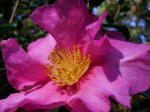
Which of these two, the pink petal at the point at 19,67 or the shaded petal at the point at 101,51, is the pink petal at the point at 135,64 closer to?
the shaded petal at the point at 101,51

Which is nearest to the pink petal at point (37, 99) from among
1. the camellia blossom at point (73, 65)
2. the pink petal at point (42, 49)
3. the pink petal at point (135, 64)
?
the camellia blossom at point (73, 65)

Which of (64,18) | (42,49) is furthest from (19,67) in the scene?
(64,18)

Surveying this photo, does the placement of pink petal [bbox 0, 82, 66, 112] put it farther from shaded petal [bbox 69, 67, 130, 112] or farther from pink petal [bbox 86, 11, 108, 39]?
pink petal [bbox 86, 11, 108, 39]

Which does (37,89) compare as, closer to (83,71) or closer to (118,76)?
(83,71)

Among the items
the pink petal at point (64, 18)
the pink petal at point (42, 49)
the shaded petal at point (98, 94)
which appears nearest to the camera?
the shaded petal at point (98, 94)

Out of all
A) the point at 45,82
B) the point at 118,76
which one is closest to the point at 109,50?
the point at 118,76

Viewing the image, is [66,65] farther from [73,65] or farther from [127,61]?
[127,61]

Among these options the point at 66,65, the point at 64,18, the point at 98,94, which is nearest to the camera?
the point at 98,94
